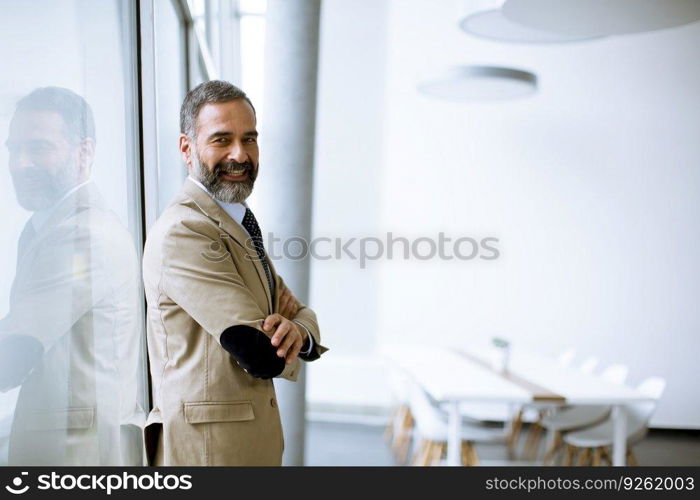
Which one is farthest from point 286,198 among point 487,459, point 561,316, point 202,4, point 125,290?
point 561,316

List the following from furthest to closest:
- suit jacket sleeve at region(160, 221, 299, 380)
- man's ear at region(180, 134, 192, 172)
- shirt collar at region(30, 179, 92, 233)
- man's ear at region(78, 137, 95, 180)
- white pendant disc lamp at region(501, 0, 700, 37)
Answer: white pendant disc lamp at region(501, 0, 700, 37) < man's ear at region(180, 134, 192, 172) < man's ear at region(78, 137, 95, 180) < suit jacket sleeve at region(160, 221, 299, 380) < shirt collar at region(30, 179, 92, 233)

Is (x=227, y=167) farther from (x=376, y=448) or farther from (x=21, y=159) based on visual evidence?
(x=376, y=448)

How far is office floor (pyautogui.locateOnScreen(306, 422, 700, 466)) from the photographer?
5.69 m

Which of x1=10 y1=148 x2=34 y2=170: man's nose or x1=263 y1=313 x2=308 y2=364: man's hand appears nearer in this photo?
x1=10 y1=148 x2=34 y2=170: man's nose

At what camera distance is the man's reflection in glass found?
1.68 metres

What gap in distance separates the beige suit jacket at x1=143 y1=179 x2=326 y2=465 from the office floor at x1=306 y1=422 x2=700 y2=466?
3.60 m

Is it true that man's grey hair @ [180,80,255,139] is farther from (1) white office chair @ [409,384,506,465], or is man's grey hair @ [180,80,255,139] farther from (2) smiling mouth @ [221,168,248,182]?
(1) white office chair @ [409,384,506,465]

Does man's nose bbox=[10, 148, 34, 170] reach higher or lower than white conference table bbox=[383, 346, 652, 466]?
higher

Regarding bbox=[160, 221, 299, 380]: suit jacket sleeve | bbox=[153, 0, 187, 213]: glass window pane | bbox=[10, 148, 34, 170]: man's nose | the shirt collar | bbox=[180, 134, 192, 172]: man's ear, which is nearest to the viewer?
bbox=[10, 148, 34, 170]: man's nose

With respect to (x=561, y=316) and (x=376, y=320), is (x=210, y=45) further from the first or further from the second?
(x=561, y=316)

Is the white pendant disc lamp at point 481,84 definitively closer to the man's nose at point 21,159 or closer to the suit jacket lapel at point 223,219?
the suit jacket lapel at point 223,219
